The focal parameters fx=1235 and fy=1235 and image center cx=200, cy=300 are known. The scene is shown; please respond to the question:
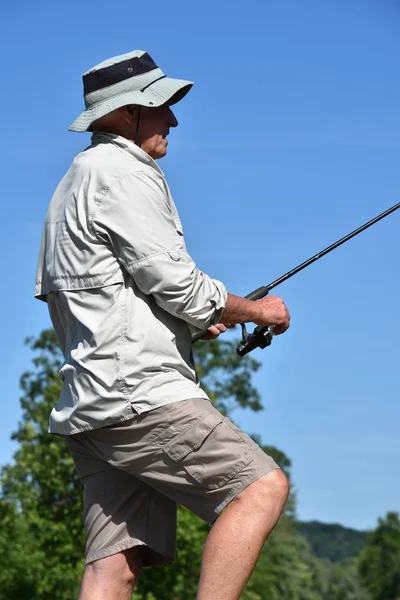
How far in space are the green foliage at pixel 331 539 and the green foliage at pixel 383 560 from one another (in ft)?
182

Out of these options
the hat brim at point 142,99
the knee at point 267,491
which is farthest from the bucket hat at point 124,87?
the knee at point 267,491

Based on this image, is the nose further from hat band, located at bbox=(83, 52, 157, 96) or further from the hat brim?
hat band, located at bbox=(83, 52, 157, 96)

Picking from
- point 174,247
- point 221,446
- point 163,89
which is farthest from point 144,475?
point 163,89

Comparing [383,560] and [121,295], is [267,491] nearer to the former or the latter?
[121,295]

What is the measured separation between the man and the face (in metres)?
0.07

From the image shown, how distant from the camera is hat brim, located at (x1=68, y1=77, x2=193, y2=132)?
5.23m

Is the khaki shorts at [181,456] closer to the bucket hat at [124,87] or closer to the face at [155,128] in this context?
the face at [155,128]

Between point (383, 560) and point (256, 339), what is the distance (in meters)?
101

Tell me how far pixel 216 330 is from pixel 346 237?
38.7 inches

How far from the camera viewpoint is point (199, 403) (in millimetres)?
4926

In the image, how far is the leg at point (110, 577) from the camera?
5133 mm

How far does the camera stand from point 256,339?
221 inches

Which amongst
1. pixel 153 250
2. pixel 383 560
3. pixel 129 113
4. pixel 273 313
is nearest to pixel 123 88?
pixel 129 113

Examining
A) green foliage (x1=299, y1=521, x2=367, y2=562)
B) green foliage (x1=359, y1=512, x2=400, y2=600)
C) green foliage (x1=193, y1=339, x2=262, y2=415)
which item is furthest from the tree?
green foliage (x1=299, y1=521, x2=367, y2=562)
